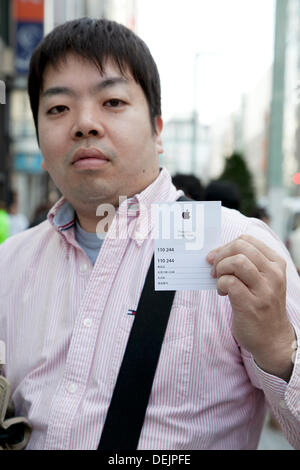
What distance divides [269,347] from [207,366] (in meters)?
0.27

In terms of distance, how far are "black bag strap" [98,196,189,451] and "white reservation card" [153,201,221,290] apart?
0.24 m

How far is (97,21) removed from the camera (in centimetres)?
163

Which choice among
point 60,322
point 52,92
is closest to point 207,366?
point 60,322

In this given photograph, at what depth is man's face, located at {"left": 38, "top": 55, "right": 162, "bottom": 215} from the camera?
1475mm

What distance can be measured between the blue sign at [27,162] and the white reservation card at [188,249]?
39.9 ft

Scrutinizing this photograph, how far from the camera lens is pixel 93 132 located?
1465 millimetres

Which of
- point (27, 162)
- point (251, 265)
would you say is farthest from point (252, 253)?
point (27, 162)

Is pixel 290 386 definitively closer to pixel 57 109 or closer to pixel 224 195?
pixel 57 109

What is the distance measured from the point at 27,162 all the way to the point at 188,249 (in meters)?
12.5

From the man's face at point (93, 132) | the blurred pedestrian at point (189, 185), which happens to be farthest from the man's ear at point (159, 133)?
the blurred pedestrian at point (189, 185)

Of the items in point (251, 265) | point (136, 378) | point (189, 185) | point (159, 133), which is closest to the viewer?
point (251, 265)

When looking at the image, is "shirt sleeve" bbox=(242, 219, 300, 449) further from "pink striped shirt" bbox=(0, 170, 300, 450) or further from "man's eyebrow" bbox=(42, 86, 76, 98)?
"man's eyebrow" bbox=(42, 86, 76, 98)

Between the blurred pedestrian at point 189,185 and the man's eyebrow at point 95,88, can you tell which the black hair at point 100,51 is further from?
the blurred pedestrian at point 189,185

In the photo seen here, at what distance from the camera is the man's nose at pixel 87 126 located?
144cm
